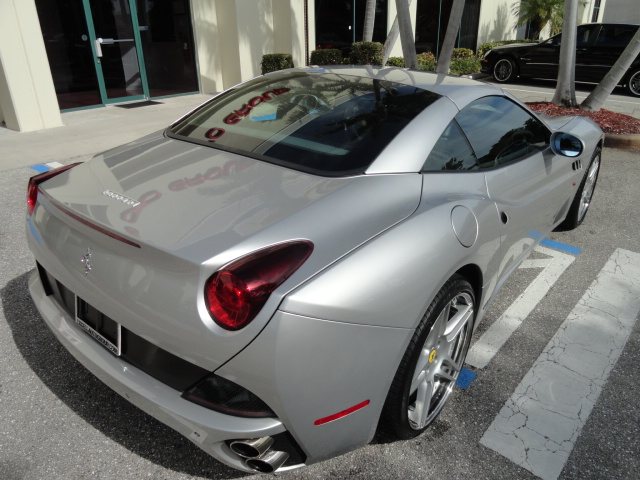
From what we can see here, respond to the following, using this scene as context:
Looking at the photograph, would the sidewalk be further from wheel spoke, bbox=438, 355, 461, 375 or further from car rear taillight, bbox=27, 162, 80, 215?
wheel spoke, bbox=438, 355, 461, 375

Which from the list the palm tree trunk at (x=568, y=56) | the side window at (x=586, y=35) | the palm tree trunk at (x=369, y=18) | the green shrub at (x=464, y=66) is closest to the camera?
the palm tree trunk at (x=568, y=56)

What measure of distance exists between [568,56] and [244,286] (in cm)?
907

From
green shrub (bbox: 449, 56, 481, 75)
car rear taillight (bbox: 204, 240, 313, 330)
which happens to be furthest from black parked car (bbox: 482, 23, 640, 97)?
car rear taillight (bbox: 204, 240, 313, 330)

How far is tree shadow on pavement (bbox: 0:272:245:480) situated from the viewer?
2.12 metres

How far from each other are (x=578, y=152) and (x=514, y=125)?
45 centimetres

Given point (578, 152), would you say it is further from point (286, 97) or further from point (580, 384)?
point (286, 97)

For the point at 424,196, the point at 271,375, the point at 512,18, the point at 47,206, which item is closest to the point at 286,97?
A: the point at 424,196

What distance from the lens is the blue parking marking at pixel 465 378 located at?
8.65 ft

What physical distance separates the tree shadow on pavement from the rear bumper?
1.44ft

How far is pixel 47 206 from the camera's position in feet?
7.11

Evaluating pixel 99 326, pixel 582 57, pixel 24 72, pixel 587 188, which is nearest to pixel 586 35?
pixel 582 57

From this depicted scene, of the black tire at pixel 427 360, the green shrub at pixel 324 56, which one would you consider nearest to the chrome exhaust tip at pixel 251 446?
the black tire at pixel 427 360

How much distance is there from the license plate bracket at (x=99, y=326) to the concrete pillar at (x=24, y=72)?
6.93 meters

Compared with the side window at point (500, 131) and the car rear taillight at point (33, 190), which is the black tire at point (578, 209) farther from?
the car rear taillight at point (33, 190)
